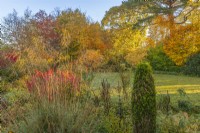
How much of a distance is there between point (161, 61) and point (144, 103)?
61.9ft

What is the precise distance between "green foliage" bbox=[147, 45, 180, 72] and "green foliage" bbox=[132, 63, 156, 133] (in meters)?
18.5

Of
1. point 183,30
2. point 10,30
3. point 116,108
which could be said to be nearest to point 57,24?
point 10,30

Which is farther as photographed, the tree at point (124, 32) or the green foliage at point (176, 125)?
the tree at point (124, 32)

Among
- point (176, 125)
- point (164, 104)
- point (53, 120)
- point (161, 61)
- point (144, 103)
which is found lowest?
point (176, 125)

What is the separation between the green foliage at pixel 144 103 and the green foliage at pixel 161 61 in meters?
18.5

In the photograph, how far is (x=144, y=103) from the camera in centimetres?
509

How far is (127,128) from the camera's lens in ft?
17.9

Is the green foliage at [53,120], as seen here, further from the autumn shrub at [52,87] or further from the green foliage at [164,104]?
the green foliage at [164,104]

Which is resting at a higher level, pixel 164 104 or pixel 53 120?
pixel 53 120

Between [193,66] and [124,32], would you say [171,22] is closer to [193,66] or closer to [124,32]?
[124,32]

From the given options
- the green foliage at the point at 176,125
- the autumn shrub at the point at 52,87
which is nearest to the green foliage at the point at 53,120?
the autumn shrub at the point at 52,87

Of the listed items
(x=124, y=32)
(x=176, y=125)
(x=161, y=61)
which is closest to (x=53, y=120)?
(x=176, y=125)

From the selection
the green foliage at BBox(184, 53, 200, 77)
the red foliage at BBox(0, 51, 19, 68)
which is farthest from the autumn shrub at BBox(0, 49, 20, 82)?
the green foliage at BBox(184, 53, 200, 77)

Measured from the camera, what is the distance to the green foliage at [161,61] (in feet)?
76.3
